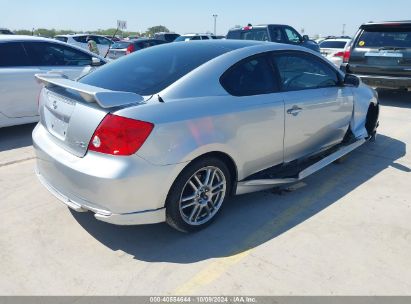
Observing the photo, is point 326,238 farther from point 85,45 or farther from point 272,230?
point 85,45

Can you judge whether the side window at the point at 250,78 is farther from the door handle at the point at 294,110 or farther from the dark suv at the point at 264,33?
the dark suv at the point at 264,33

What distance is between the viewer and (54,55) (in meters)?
6.39

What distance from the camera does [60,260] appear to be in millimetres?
2875

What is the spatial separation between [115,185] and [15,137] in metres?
4.26

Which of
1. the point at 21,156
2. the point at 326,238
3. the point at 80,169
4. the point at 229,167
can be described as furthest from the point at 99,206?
the point at 21,156

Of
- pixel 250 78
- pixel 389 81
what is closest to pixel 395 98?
pixel 389 81

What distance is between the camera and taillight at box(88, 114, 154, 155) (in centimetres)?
261

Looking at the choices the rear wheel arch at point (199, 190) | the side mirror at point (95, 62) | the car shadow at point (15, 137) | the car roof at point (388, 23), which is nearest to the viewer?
the rear wheel arch at point (199, 190)

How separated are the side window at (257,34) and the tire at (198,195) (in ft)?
33.8

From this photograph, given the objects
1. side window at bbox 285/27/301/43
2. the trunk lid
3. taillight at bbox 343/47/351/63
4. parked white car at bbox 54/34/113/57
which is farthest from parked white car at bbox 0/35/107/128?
parked white car at bbox 54/34/113/57

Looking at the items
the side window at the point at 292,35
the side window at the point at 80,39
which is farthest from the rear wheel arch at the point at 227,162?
the side window at the point at 80,39

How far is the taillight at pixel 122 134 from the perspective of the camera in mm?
2609

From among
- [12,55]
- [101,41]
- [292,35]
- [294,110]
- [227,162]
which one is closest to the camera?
[227,162]

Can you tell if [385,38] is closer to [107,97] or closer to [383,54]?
[383,54]
